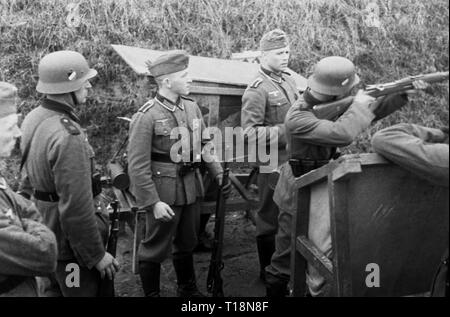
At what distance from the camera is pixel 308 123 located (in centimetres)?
316

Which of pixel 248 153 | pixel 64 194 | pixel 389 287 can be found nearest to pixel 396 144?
pixel 389 287

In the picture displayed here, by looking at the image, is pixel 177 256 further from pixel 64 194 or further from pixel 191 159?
pixel 64 194

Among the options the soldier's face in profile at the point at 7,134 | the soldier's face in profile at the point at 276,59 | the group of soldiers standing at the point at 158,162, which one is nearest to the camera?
the group of soldiers standing at the point at 158,162

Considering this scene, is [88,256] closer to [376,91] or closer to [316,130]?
[316,130]

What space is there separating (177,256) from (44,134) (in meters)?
1.61

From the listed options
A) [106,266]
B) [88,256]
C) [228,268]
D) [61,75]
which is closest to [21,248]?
[88,256]

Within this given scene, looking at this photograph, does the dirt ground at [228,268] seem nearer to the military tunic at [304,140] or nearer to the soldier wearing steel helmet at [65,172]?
the military tunic at [304,140]

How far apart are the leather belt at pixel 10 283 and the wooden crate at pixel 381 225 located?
154cm

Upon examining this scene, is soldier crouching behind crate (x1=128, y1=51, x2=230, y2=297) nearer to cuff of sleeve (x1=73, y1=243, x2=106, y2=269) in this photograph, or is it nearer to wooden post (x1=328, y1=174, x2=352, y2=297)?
cuff of sleeve (x1=73, y1=243, x2=106, y2=269)

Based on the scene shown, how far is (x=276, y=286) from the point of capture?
3.67m

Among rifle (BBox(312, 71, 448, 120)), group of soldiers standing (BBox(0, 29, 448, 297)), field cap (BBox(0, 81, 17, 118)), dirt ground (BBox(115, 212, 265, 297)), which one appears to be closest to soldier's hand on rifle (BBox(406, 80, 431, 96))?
rifle (BBox(312, 71, 448, 120))

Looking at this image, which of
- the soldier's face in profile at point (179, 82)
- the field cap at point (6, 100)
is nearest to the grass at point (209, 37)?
the soldier's face in profile at point (179, 82)

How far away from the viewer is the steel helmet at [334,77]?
308cm

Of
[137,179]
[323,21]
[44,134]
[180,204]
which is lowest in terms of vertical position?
[180,204]
